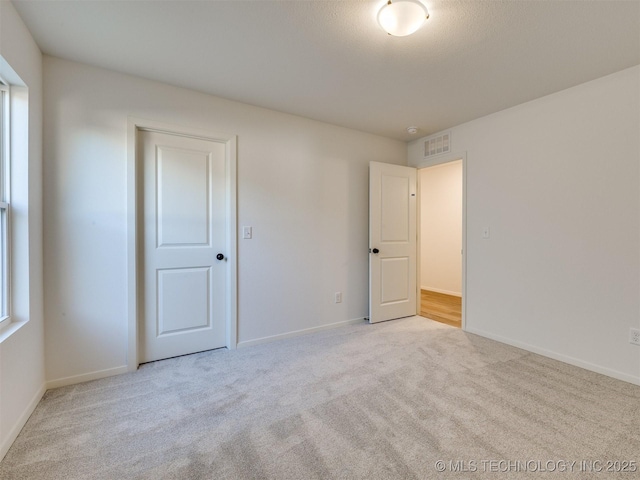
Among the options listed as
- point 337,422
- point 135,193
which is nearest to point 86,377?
point 135,193

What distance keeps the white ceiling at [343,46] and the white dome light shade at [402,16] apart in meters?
0.05

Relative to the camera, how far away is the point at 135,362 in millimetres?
2277

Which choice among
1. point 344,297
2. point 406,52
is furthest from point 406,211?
point 406,52

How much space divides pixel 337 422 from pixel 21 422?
1763 millimetres

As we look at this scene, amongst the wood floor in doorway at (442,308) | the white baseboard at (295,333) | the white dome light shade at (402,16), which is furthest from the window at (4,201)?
the wood floor in doorway at (442,308)

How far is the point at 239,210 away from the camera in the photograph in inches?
107

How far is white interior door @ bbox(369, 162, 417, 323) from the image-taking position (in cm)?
344

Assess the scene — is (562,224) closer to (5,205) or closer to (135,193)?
(135,193)

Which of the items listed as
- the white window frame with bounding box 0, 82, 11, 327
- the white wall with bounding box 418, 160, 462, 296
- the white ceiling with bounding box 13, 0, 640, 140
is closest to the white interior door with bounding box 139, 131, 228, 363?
the white ceiling with bounding box 13, 0, 640, 140

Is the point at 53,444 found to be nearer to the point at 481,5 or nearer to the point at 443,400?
the point at 443,400

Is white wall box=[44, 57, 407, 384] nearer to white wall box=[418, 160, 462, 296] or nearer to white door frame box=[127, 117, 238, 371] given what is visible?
white door frame box=[127, 117, 238, 371]

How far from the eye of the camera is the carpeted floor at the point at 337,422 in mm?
1354

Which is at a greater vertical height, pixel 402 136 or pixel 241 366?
pixel 402 136

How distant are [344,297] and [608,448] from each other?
7.52 feet
